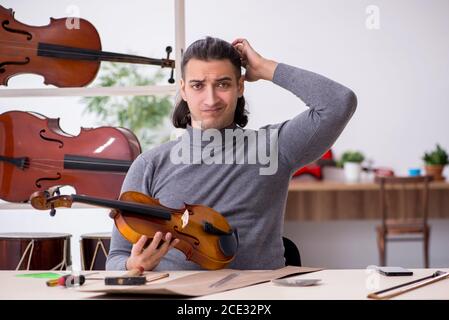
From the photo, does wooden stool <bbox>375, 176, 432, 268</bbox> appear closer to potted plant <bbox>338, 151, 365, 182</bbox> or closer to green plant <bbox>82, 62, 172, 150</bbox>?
potted plant <bbox>338, 151, 365, 182</bbox>

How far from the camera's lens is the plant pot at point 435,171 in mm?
4520

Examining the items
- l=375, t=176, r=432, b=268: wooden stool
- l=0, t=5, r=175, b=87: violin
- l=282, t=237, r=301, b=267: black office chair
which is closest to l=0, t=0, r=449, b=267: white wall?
l=375, t=176, r=432, b=268: wooden stool

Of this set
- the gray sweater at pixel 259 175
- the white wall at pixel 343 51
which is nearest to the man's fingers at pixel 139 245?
the gray sweater at pixel 259 175

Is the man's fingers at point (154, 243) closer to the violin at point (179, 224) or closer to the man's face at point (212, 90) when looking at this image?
the violin at point (179, 224)

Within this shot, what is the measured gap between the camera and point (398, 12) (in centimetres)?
464

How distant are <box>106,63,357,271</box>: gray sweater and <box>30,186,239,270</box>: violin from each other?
0.42 ft

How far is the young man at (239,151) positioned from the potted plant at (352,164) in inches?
117

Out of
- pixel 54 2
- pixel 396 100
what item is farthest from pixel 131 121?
pixel 396 100

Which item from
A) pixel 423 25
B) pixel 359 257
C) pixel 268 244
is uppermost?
pixel 423 25

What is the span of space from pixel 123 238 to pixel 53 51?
3.51 feet

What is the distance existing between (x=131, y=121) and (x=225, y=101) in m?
3.23

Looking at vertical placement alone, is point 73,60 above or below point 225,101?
above
